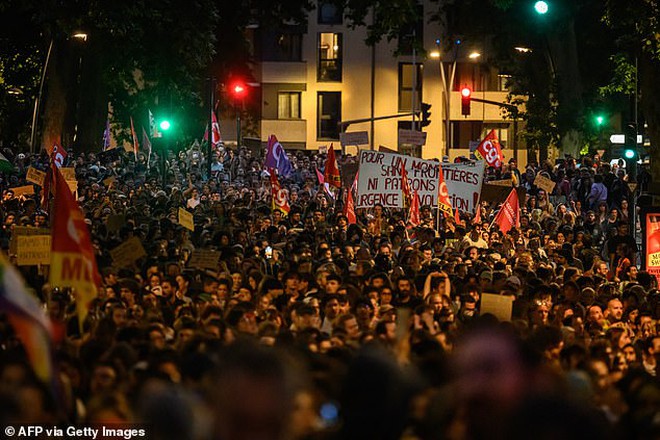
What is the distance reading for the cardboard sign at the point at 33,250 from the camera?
1407 cm

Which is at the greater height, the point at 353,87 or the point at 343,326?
the point at 353,87

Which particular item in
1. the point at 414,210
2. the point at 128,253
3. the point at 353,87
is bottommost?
the point at 128,253

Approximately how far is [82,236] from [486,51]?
208 feet

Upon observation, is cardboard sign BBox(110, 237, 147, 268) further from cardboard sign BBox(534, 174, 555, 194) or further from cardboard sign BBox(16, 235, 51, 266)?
cardboard sign BBox(534, 174, 555, 194)

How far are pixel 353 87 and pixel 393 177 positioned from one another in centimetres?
4883

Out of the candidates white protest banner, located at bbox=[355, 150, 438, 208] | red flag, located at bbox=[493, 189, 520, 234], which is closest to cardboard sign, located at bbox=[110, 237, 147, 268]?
white protest banner, located at bbox=[355, 150, 438, 208]

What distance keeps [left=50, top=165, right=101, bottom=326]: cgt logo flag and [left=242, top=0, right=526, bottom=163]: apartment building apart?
201 feet

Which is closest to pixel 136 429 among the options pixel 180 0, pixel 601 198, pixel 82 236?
pixel 82 236

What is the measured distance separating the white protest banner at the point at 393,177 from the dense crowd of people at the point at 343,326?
58 centimetres

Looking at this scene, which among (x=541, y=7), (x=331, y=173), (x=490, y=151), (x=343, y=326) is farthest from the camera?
(x=490, y=151)

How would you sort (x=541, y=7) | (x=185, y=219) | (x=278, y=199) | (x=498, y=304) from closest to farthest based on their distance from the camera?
(x=498, y=304) → (x=185, y=219) → (x=541, y=7) → (x=278, y=199)

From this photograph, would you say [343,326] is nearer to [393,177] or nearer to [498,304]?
[498,304]

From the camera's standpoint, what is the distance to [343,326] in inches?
433

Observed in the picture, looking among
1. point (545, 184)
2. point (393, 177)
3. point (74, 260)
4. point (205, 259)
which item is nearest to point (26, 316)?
point (74, 260)
